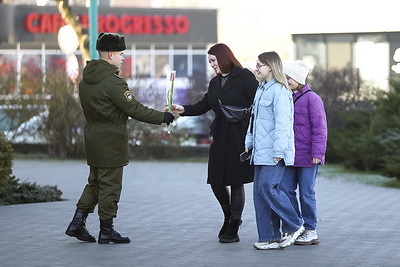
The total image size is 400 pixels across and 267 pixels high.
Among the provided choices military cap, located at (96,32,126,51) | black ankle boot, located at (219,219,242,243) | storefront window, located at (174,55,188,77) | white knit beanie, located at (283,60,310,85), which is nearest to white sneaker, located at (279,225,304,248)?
black ankle boot, located at (219,219,242,243)

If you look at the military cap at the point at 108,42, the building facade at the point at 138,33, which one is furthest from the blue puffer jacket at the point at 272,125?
the building facade at the point at 138,33

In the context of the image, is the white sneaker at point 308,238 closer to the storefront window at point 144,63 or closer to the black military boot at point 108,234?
the black military boot at point 108,234

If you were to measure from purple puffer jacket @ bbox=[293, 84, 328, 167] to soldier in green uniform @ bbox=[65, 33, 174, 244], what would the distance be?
1146 mm

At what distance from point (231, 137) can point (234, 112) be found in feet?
0.81

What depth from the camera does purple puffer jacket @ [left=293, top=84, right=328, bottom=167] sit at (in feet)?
33.0

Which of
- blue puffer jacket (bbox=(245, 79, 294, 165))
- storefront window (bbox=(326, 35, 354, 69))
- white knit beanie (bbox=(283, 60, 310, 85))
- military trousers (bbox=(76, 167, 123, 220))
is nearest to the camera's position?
blue puffer jacket (bbox=(245, 79, 294, 165))

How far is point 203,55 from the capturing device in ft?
187

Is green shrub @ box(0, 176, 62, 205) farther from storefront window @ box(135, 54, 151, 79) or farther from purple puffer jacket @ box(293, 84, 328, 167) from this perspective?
storefront window @ box(135, 54, 151, 79)

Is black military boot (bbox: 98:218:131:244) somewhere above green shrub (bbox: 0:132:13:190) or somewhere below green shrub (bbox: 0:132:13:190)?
below

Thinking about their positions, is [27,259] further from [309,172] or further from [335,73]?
[335,73]

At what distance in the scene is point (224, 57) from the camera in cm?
1020

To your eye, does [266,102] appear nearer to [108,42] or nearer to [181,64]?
[108,42]

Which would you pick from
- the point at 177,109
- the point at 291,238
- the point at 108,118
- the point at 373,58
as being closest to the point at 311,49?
the point at 373,58

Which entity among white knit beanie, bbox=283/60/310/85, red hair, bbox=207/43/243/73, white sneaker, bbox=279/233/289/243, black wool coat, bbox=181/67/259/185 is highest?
red hair, bbox=207/43/243/73
